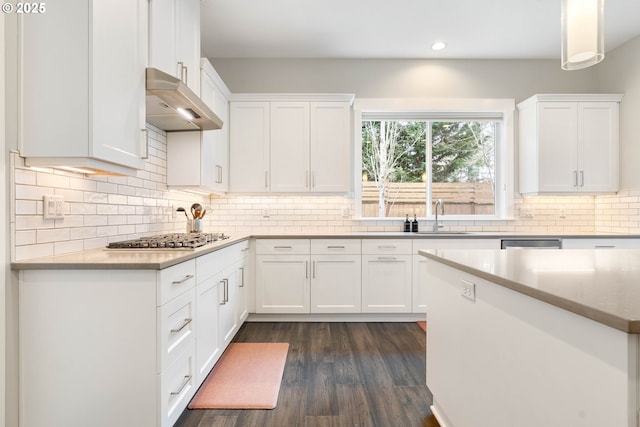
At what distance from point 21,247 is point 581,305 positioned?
2059mm

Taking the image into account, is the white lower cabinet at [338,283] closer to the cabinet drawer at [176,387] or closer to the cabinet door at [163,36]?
the cabinet drawer at [176,387]

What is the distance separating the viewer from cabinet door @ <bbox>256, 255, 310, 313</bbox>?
343cm

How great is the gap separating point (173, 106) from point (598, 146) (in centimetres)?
421

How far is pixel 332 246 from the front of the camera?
3.42 meters

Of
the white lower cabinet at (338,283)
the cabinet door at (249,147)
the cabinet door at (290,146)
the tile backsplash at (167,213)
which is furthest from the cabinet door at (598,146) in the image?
→ the cabinet door at (249,147)

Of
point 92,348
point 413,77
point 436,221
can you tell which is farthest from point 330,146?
point 92,348

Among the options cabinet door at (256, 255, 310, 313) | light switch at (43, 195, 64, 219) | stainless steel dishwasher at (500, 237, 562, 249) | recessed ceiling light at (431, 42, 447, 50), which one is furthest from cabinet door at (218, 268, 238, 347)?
recessed ceiling light at (431, 42, 447, 50)

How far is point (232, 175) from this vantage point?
3.72 metres

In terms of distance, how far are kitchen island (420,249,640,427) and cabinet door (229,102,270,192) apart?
235 centimetres

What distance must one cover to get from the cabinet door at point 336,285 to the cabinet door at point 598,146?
2.65 metres

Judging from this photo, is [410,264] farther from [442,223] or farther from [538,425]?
[538,425]

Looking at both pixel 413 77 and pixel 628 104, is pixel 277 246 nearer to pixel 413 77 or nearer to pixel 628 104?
pixel 413 77

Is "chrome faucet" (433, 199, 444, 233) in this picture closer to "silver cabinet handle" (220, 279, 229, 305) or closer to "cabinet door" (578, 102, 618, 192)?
"cabinet door" (578, 102, 618, 192)

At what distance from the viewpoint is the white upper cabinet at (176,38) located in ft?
6.69
